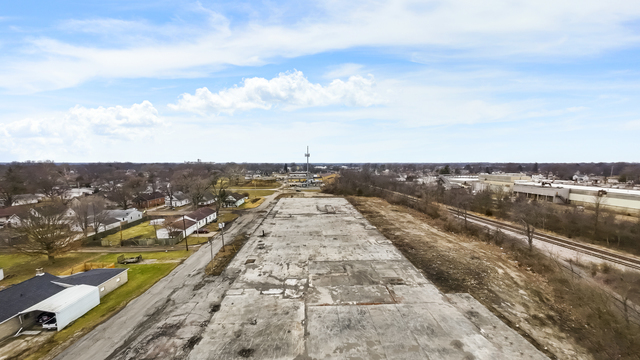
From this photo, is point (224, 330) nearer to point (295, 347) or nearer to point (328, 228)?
point (295, 347)

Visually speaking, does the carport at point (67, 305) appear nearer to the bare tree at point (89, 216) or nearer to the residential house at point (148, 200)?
the bare tree at point (89, 216)

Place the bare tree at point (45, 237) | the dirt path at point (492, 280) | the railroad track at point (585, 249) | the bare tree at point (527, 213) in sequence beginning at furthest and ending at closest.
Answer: the bare tree at point (527, 213) → the railroad track at point (585, 249) → the bare tree at point (45, 237) → the dirt path at point (492, 280)

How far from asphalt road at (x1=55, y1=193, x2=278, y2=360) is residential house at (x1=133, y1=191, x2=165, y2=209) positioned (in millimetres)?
39572

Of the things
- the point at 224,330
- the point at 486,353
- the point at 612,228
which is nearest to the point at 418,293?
the point at 486,353

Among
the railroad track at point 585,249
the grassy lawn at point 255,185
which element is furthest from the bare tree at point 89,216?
the railroad track at point 585,249

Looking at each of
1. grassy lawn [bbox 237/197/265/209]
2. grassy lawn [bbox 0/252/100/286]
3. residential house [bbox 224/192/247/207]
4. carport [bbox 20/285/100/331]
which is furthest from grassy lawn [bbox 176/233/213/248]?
grassy lawn [bbox 237/197/265/209]

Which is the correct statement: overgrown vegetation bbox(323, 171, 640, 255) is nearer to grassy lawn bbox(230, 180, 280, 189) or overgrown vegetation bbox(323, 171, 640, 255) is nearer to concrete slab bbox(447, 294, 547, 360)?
concrete slab bbox(447, 294, 547, 360)

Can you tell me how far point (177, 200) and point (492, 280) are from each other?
58846 mm

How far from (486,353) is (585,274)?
19.9 metres

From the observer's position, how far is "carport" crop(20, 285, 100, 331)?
652 inches

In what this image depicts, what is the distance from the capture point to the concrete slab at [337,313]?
46.4ft

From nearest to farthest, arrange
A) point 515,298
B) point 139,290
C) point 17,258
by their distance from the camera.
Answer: point 515,298 → point 139,290 → point 17,258

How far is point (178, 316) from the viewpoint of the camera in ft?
57.5

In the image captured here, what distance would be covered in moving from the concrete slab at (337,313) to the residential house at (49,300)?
381 inches
